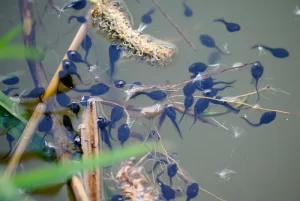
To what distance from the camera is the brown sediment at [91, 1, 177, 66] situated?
4.73ft

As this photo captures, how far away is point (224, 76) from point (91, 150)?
683mm

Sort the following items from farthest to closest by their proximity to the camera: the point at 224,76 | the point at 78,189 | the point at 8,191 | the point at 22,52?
the point at 224,76
the point at 22,52
the point at 78,189
the point at 8,191

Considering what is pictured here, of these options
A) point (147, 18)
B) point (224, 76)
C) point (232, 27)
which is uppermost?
point (147, 18)

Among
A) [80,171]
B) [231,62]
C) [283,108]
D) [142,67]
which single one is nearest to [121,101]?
[142,67]

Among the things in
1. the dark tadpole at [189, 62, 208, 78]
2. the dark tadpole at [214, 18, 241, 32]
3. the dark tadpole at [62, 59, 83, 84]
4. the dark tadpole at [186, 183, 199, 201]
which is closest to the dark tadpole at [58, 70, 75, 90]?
the dark tadpole at [62, 59, 83, 84]

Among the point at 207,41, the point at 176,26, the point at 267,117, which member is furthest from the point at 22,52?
the point at 267,117

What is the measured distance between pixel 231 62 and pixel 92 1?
2.21 ft

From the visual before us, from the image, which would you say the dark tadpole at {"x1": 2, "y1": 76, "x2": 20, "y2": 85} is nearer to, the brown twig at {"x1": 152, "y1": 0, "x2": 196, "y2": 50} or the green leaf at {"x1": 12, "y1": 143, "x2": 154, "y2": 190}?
the green leaf at {"x1": 12, "y1": 143, "x2": 154, "y2": 190}

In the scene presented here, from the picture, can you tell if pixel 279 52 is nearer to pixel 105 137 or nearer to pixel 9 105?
pixel 105 137

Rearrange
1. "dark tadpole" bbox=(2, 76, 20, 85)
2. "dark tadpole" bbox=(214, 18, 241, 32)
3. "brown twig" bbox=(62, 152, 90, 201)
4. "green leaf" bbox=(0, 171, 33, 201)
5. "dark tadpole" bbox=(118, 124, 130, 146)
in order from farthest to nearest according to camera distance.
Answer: "dark tadpole" bbox=(214, 18, 241, 32), "dark tadpole" bbox=(2, 76, 20, 85), "dark tadpole" bbox=(118, 124, 130, 146), "brown twig" bbox=(62, 152, 90, 201), "green leaf" bbox=(0, 171, 33, 201)

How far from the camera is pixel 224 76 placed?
5.06 ft

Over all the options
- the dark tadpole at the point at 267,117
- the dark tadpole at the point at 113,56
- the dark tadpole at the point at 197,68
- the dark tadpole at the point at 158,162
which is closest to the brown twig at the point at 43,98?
the dark tadpole at the point at 113,56

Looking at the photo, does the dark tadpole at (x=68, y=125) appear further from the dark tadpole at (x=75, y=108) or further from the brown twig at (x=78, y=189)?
the brown twig at (x=78, y=189)

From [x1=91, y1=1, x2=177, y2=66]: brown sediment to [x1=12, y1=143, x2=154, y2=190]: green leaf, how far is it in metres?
0.40
